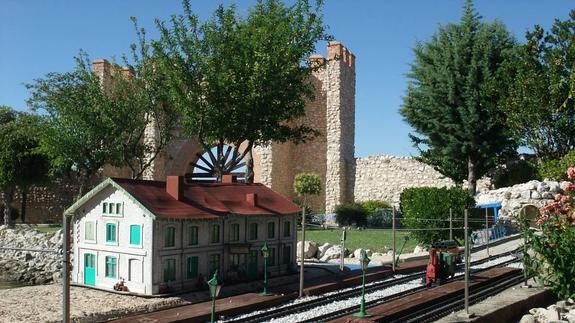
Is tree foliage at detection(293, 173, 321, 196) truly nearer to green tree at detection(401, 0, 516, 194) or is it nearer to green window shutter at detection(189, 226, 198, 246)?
green tree at detection(401, 0, 516, 194)

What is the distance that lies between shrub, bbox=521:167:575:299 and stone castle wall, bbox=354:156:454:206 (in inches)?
1027

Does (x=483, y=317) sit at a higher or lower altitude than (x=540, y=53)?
lower

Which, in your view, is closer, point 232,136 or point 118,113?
point 232,136

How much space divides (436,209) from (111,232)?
1407cm

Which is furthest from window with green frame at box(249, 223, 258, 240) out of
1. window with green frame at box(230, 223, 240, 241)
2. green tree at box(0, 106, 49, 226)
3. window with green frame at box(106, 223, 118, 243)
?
green tree at box(0, 106, 49, 226)

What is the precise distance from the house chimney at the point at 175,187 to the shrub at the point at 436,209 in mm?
10988

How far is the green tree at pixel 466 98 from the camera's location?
32250mm

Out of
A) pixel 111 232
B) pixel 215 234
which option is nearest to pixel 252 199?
pixel 215 234

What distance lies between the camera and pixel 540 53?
105ft

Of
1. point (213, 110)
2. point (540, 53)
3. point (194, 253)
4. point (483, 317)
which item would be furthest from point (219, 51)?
point (540, 53)

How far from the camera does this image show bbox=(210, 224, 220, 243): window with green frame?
17344 millimetres

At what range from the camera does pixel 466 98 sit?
3250cm

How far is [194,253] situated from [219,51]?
1003 centimetres

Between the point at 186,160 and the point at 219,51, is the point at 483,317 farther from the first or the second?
the point at 186,160
